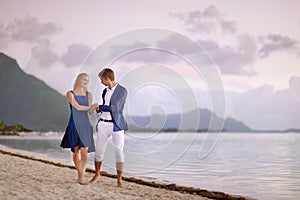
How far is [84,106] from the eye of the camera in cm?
639

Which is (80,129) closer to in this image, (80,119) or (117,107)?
(80,119)

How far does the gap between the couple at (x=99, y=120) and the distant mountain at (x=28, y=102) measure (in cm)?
11785

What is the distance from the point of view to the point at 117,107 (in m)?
6.11

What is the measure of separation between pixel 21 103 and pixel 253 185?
152789 millimetres

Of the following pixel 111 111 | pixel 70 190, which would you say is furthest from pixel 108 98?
pixel 70 190

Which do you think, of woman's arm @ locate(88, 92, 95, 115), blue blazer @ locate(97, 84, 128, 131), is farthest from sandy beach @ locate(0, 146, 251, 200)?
woman's arm @ locate(88, 92, 95, 115)

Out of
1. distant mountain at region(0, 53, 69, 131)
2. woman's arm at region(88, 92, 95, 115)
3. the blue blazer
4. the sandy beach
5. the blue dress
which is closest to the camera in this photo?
the sandy beach

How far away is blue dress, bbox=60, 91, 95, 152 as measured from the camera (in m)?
6.42

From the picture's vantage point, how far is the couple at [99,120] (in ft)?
20.3

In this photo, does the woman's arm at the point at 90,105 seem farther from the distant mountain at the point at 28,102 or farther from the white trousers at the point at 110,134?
the distant mountain at the point at 28,102

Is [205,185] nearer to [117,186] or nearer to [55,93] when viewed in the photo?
[117,186]

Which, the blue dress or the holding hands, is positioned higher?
the holding hands

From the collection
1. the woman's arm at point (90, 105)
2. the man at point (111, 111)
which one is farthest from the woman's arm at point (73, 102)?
the man at point (111, 111)

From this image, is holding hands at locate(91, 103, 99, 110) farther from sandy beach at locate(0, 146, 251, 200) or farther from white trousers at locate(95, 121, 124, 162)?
sandy beach at locate(0, 146, 251, 200)
